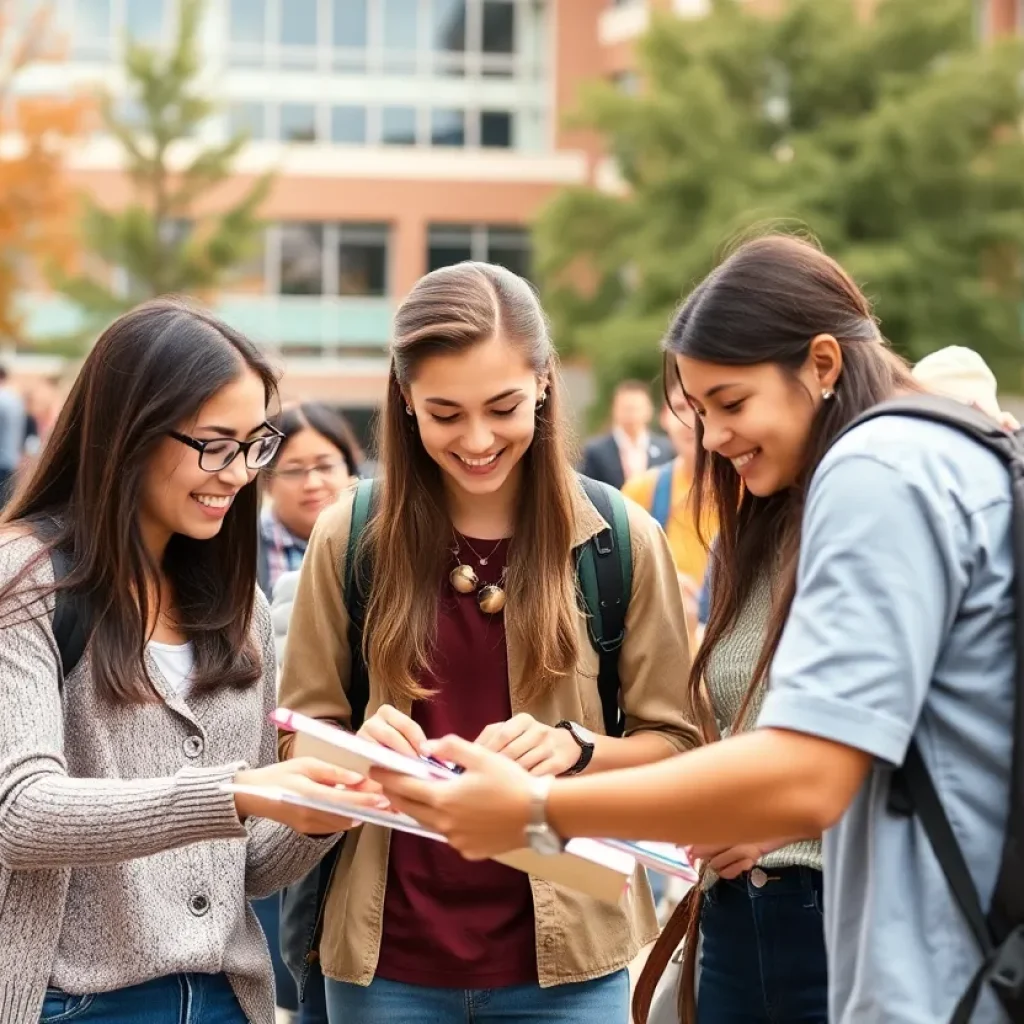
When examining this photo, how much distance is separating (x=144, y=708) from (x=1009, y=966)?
148 centimetres

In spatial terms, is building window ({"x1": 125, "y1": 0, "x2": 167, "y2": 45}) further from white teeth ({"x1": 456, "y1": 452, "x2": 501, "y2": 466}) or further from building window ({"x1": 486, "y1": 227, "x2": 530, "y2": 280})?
white teeth ({"x1": 456, "y1": 452, "x2": 501, "y2": 466})

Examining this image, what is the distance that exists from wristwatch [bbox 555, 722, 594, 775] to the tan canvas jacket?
113 mm

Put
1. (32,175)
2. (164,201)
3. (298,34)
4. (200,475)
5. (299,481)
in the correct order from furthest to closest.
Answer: (298,34)
(164,201)
(32,175)
(299,481)
(200,475)

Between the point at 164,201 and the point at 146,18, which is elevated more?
the point at 146,18

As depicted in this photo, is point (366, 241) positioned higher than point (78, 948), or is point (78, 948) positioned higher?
point (78, 948)

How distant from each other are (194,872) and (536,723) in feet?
2.06

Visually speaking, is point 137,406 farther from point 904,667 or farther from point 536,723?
point 904,667

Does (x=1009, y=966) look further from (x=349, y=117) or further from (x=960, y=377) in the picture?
(x=349, y=117)

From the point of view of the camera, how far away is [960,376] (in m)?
3.50

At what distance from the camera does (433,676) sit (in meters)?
3.27

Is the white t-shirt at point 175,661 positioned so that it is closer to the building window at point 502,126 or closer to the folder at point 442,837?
the folder at point 442,837

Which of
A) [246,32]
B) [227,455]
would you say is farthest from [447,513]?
[246,32]

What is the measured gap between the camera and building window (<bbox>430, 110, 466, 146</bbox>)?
3944 centimetres

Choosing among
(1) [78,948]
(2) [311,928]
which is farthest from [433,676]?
(1) [78,948]
